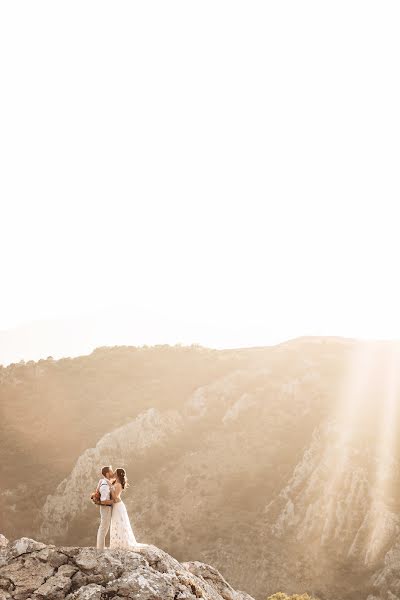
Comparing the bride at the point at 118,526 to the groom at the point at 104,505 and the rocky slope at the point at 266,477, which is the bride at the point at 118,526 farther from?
the rocky slope at the point at 266,477

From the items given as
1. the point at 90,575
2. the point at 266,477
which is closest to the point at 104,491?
the point at 90,575

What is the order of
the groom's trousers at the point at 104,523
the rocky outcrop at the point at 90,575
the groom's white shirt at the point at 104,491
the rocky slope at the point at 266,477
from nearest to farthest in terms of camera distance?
the rocky outcrop at the point at 90,575, the groom's white shirt at the point at 104,491, the groom's trousers at the point at 104,523, the rocky slope at the point at 266,477

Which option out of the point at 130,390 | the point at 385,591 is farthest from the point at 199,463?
the point at 385,591

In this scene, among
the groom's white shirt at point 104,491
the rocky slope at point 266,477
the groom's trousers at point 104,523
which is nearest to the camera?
the groom's white shirt at point 104,491

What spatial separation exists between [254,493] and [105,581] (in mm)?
36887

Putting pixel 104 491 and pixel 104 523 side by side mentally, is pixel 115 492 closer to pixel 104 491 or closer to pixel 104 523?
pixel 104 491

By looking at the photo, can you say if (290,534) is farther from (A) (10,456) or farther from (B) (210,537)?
(A) (10,456)

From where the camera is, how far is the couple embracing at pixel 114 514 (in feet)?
50.5

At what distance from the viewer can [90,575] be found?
45.5 ft

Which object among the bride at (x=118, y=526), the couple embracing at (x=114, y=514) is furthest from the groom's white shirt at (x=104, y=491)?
the bride at (x=118, y=526)

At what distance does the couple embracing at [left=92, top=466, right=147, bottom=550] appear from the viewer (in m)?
15.4

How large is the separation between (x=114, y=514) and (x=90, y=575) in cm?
202

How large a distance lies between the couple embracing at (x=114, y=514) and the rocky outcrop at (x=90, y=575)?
0.42m

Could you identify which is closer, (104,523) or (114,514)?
(114,514)
